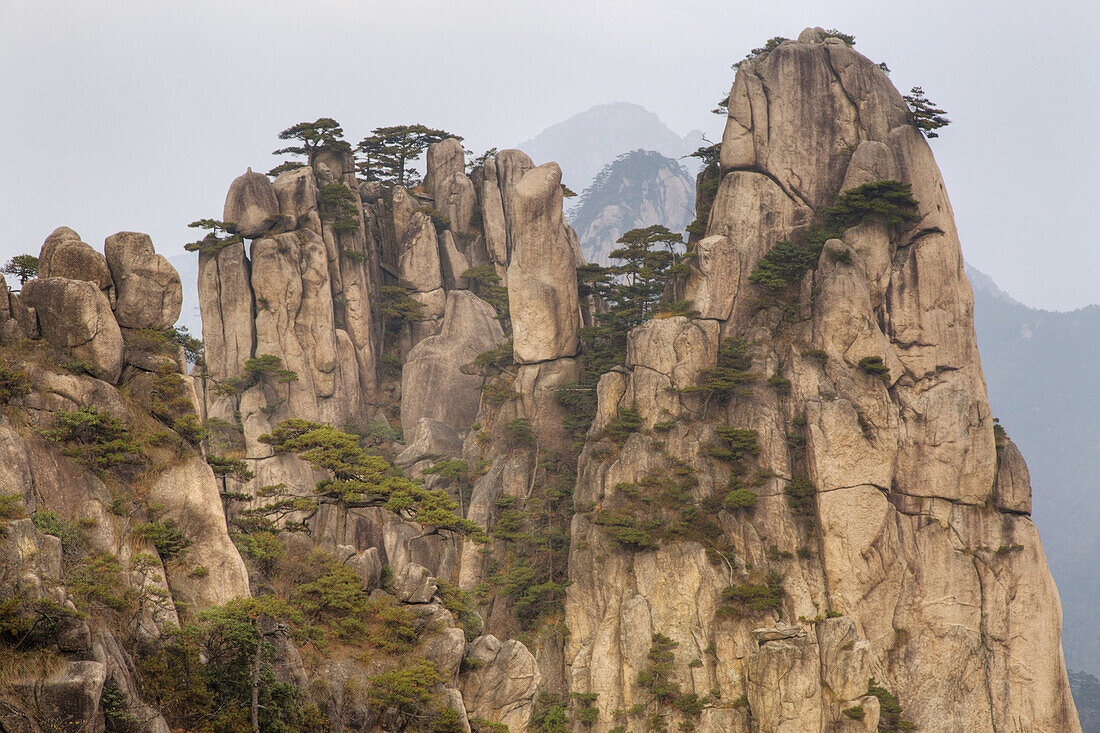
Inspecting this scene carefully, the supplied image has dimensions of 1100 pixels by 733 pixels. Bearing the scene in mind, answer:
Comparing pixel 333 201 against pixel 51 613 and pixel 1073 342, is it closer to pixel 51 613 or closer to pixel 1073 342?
pixel 51 613

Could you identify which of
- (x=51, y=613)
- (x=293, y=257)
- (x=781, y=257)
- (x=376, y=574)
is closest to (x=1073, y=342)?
(x=781, y=257)

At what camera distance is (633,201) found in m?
131

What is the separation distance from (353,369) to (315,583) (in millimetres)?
26376

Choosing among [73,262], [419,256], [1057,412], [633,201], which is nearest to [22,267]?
[73,262]

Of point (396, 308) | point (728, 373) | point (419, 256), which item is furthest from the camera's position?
point (419, 256)

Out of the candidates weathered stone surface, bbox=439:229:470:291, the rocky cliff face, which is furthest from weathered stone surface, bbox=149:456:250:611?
weathered stone surface, bbox=439:229:470:291

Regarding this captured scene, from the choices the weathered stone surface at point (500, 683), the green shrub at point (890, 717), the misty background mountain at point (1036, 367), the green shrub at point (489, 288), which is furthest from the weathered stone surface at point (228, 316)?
the misty background mountain at point (1036, 367)

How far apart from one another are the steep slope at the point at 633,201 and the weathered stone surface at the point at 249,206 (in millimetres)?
83275

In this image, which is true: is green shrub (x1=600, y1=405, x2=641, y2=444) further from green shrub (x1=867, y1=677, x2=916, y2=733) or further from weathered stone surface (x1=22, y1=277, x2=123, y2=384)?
weathered stone surface (x1=22, y1=277, x2=123, y2=384)

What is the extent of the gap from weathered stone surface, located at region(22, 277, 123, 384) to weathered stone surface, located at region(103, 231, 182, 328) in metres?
1.43

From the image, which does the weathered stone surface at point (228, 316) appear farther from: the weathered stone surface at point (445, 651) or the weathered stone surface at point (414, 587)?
the weathered stone surface at point (445, 651)

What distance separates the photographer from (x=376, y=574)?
24.6 m

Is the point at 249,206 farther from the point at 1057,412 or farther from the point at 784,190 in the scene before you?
the point at 1057,412

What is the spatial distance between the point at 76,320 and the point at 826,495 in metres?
26.5
